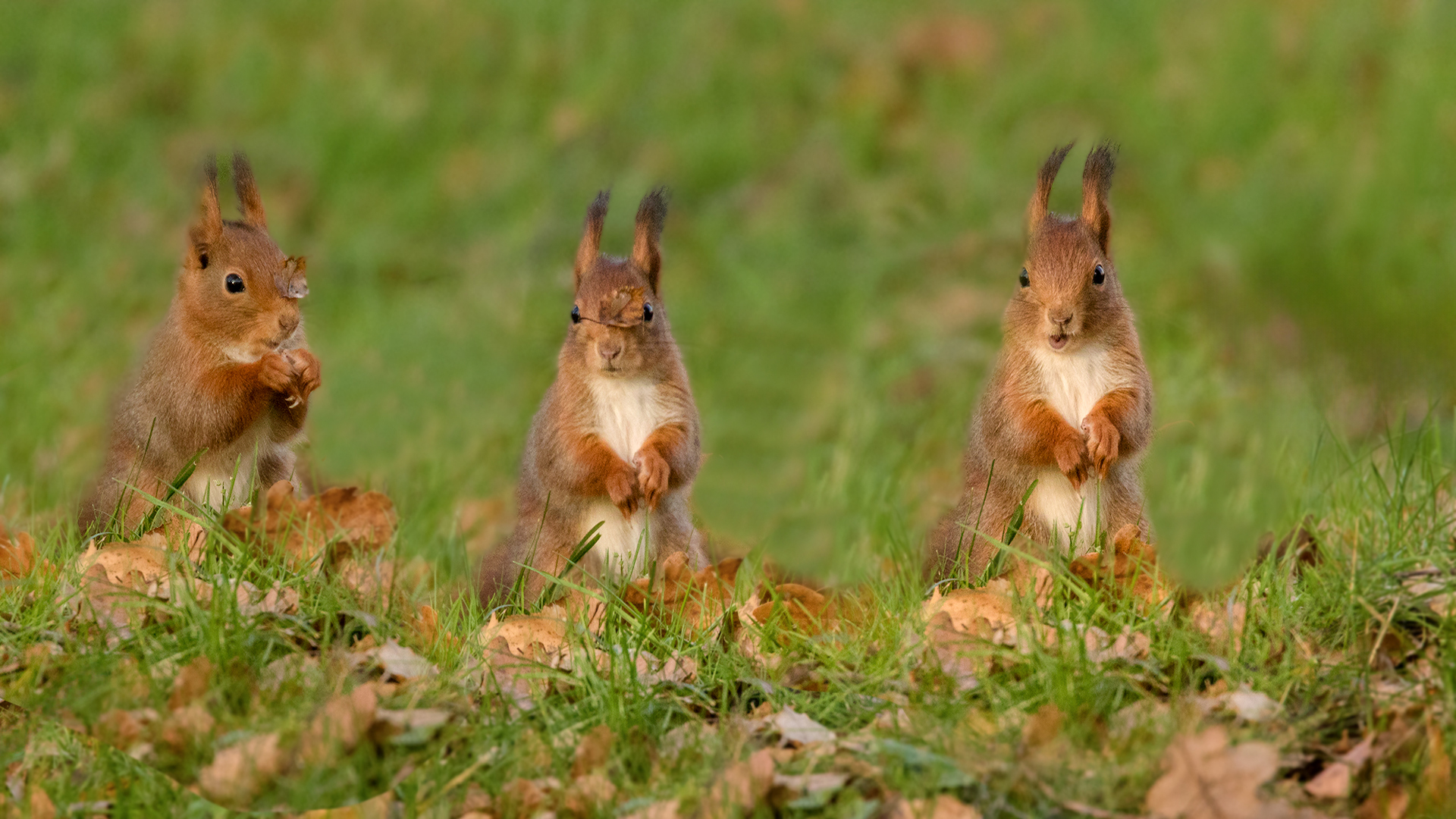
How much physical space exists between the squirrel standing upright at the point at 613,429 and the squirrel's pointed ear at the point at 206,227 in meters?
0.86

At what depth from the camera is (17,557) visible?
394 cm

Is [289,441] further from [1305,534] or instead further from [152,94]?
[152,94]

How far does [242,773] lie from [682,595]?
4.19ft

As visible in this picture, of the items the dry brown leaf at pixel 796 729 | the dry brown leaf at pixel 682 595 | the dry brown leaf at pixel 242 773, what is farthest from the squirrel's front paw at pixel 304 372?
the dry brown leaf at pixel 796 729

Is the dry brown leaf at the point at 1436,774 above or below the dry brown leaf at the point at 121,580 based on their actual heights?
above

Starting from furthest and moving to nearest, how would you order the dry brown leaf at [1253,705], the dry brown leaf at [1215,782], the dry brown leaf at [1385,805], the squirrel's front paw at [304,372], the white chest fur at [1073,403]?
the squirrel's front paw at [304,372], the white chest fur at [1073,403], the dry brown leaf at [1253,705], the dry brown leaf at [1385,805], the dry brown leaf at [1215,782]

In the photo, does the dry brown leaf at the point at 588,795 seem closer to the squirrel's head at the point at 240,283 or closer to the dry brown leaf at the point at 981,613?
the dry brown leaf at the point at 981,613

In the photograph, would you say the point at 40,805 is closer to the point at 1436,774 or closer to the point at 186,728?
the point at 186,728

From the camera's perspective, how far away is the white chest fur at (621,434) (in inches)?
161

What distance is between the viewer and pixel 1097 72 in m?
9.37

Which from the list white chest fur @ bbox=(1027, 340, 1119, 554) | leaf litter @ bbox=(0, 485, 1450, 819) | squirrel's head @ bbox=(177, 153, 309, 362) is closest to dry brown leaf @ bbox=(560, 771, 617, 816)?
leaf litter @ bbox=(0, 485, 1450, 819)

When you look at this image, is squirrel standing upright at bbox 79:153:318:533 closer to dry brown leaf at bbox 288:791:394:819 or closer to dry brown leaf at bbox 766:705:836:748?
dry brown leaf at bbox 288:791:394:819

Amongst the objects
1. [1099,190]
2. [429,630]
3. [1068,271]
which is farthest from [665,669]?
[1099,190]

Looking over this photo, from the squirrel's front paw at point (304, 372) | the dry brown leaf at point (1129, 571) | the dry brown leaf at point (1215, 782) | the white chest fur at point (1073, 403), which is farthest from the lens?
the squirrel's front paw at point (304, 372)
